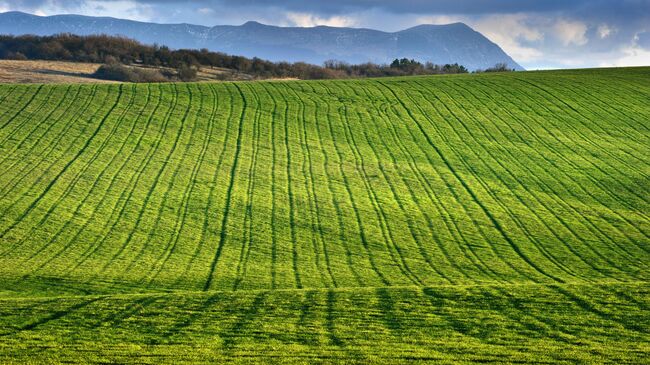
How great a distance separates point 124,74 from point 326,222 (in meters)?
46.4

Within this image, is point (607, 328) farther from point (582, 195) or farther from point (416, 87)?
point (416, 87)

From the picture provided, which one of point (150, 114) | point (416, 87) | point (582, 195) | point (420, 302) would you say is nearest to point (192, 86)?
point (150, 114)

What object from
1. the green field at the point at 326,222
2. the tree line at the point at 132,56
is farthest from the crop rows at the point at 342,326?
the tree line at the point at 132,56

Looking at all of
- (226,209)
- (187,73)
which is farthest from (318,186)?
(187,73)

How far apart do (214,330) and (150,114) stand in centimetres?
3396

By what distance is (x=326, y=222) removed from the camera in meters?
33.7

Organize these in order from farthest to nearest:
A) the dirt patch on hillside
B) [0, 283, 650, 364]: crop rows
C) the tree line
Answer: the tree line, the dirt patch on hillside, [0, 283, 650, 364]: crop rows

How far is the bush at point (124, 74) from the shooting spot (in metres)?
73.6

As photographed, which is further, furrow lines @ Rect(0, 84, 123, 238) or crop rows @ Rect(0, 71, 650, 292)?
furrow lines @ Rect(0, 84, 123, 238)

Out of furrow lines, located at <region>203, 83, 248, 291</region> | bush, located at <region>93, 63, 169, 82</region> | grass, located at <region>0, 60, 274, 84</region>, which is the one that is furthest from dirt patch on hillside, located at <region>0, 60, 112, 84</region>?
furrow lines, located at <region>203, 83, 248, 291</region>

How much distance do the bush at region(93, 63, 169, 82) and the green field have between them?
14844mm

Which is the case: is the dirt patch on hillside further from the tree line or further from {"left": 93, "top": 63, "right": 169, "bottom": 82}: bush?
the tree line

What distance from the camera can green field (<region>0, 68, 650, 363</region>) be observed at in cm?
1898

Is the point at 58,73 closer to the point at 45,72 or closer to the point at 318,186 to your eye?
the point at 45,72
